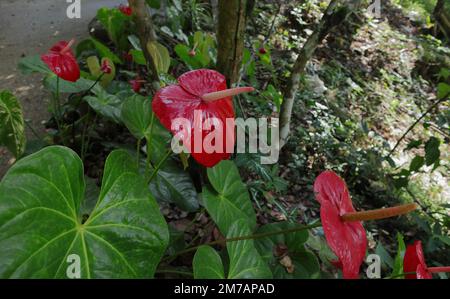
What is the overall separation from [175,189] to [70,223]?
73cm

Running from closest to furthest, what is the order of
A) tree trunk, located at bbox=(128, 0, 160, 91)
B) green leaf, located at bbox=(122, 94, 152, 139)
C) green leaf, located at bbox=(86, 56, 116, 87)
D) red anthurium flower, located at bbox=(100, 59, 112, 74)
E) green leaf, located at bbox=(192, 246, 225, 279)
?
green leaf, located at bbox=(192, 246, 225, 279) < green leaf, located at bbox=(122, 94, 152, 139) < tree trunk, located at bbox=(128, 0, 160, 91) < red anthurium flower, located at bbox=(100, 59, 112, 74) < green leaf, located at bbox=(86, 56, 116, 87)

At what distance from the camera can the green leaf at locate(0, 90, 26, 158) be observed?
3.89ft

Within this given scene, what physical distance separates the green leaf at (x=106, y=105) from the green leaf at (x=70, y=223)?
708mm

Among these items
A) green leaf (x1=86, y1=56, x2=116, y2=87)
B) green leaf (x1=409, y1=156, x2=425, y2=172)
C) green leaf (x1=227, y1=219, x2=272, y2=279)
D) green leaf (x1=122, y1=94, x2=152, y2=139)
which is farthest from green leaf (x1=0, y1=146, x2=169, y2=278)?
green leaf (x1=409, y1=156, x2=425, y2=172)

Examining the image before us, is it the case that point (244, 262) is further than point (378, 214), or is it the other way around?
point (244, 262)

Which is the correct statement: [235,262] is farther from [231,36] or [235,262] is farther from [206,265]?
[231,36]

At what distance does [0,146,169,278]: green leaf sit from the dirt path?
1.35 meters

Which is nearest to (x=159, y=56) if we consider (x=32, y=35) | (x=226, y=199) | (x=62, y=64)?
(x=62, y=64)

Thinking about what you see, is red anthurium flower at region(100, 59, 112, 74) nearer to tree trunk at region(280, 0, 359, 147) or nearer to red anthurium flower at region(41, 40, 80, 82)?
red anthurium flower at region(41, 40, 80, 82)

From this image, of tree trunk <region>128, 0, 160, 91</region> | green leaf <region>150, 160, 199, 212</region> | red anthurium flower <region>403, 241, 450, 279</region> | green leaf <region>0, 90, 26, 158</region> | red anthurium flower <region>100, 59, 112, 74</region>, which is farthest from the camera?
red anthurium flower <region>100, 59, 112, 74</region>

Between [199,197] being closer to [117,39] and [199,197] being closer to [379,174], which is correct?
[379,174]

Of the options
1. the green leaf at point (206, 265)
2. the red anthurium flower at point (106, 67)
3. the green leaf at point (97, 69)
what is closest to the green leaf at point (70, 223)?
the green leaf at point (206, 265)

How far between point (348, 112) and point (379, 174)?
0.93 metres

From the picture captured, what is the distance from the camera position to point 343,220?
78cm
